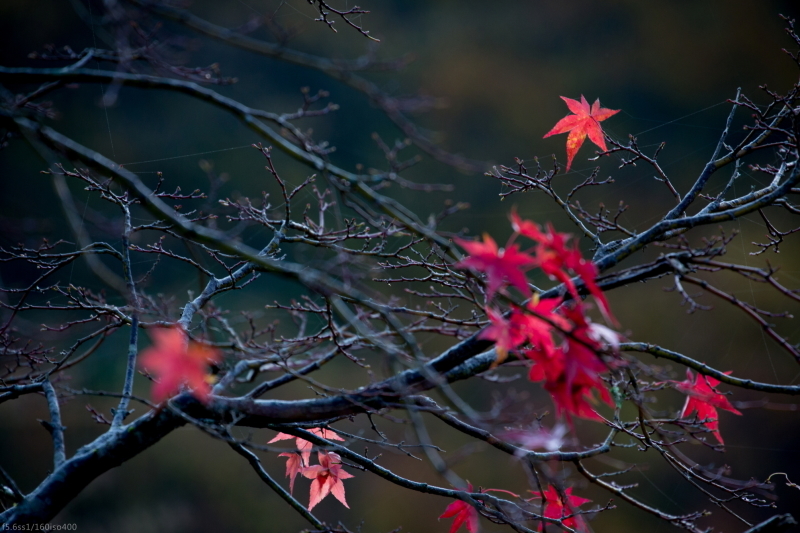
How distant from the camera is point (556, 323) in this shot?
0.53m

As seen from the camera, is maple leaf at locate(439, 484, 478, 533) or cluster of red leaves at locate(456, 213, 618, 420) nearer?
cluster of red leaves at locate(456, 213, 618, 420)

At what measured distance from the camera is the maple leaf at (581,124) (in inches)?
41.3

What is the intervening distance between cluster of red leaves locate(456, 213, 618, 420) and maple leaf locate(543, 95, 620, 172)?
0.56 metres

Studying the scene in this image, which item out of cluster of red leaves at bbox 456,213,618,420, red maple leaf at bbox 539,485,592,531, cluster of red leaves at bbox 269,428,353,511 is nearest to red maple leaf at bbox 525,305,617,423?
cluster of red leaves at bbox 456,213,618,420

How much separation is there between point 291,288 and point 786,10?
12.0 ft

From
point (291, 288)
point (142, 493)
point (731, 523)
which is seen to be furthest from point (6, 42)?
point (731, 523)

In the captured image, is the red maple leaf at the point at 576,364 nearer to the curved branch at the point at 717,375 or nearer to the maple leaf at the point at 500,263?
the maple leaf at the point at 500,263

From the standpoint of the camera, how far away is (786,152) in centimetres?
94

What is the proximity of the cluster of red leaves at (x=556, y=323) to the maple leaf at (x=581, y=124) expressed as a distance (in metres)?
0.56

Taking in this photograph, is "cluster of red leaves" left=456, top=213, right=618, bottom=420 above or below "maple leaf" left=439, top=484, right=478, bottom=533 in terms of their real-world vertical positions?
above

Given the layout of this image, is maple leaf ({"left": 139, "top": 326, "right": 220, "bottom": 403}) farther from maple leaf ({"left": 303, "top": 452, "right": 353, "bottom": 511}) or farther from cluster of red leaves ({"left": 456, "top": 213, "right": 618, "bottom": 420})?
maple leaf ({"left": 303, "top": 452, "right": 353, "bottom": 511})

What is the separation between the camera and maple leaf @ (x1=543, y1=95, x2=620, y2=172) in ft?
3.44

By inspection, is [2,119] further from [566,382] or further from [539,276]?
[539,276]

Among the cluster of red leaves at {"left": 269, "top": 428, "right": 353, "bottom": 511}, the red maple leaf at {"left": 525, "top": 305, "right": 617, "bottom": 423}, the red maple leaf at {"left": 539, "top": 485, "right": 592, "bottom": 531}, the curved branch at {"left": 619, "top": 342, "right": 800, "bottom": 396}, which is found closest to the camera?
the red maple leaf at {"left": 525, "top": 305, "right": 617, "bottom": 423}
